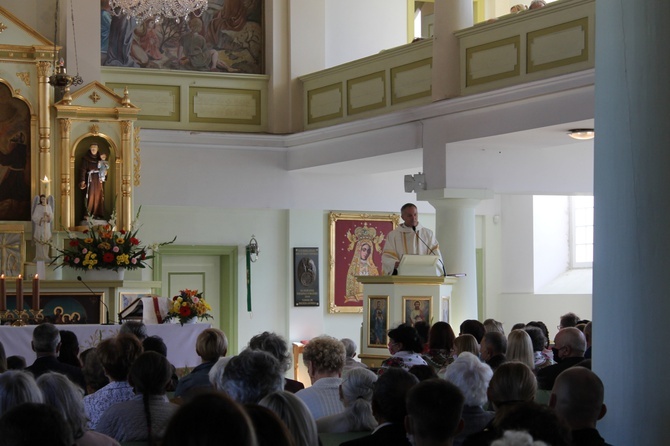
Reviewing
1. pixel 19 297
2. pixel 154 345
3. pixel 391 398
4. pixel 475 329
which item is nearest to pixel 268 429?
pixel 391 398

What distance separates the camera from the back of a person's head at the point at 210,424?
87.4 inches

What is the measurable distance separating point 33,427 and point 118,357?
2.99 metres

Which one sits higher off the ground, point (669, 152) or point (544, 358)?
point (669, 152)

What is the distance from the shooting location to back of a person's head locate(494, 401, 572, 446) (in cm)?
344

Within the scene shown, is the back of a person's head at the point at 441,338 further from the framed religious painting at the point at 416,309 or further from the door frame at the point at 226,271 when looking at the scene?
the door frame at the point at 226,271

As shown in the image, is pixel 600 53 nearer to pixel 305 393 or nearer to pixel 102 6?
pixel 305 393

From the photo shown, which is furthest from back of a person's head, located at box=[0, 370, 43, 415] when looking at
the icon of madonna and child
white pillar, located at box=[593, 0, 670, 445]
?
the icon of madonna and child

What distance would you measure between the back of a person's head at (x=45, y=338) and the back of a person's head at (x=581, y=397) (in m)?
4.06

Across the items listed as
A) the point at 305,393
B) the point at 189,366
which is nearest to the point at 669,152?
the point at 305,393

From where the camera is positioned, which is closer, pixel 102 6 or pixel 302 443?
pixel 302 443

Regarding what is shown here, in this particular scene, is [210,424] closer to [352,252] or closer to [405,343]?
[405,343]

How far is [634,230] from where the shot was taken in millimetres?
4289

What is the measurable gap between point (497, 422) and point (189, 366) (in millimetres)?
6838

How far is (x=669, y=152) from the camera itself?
4.25 metres
